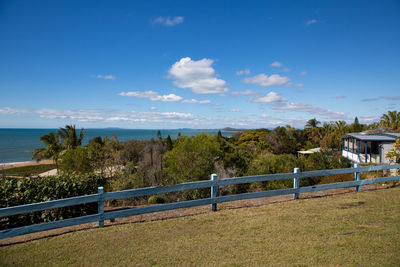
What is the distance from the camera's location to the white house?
84.2 ft

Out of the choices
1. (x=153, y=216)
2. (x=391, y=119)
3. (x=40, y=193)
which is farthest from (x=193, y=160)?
(x=391, y=119)

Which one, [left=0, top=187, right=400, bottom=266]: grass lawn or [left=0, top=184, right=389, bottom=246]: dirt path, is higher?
[left=0, top=187, right=400, bottom=266]: grass lawn

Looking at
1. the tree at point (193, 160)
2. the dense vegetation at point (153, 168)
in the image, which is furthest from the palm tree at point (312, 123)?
the tree at point (193, 160)

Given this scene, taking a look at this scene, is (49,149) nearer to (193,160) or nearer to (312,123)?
(193,160)

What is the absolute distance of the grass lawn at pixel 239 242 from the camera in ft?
13.6

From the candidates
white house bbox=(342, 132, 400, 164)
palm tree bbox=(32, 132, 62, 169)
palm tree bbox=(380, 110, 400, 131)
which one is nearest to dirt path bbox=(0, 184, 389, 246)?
white house bbox=(342, 132, 400, 164)

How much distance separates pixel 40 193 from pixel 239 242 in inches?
218

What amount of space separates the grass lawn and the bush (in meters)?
1.81

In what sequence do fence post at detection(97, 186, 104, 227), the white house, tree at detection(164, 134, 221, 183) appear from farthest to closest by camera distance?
the white house → tree at detection(164, 134, 221, 183) → fence post at detection(97, 186, 104, 227)

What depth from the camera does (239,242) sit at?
4.80 metres

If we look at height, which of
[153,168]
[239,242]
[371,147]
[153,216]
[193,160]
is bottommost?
[153,168]

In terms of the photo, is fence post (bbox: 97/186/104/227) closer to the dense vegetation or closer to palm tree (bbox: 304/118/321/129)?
the dense vegetation

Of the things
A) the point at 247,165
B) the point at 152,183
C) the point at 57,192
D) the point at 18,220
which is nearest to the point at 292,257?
the point at 57,192

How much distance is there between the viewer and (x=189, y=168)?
23.0m
